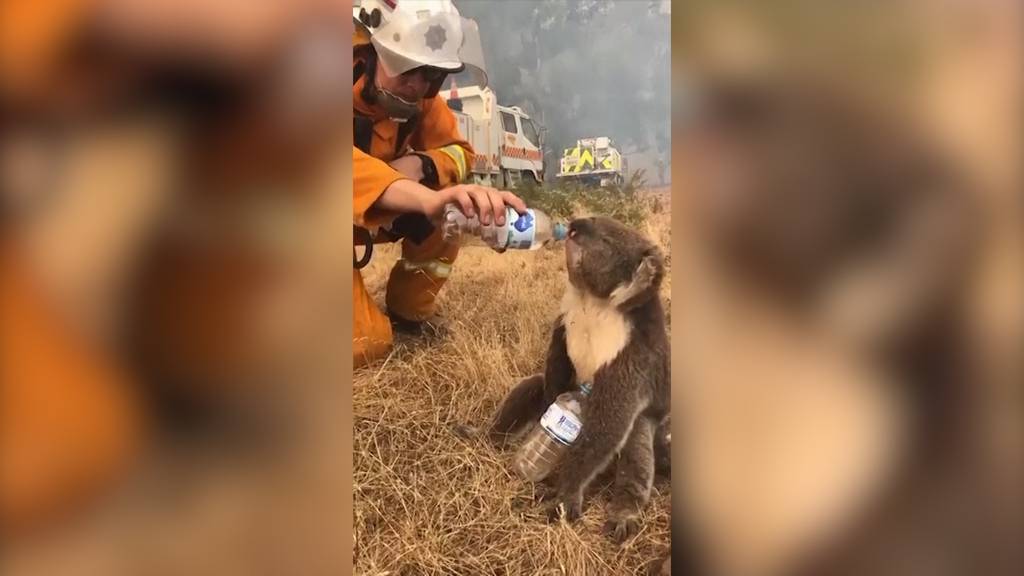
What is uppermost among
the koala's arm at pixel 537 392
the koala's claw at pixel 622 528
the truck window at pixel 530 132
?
the truck window at pixel 530 132

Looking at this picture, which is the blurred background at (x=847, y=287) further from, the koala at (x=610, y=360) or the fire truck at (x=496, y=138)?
the fire truck at (x=496, y=138)

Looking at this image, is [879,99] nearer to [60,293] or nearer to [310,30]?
[310,30]

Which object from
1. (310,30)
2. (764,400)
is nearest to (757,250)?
(764,400)

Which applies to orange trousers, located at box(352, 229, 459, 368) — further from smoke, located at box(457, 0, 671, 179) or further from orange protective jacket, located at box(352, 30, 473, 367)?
smoke, located at box(457, 0, 671, 179)

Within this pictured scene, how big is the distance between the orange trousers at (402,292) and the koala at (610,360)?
20 centimetres

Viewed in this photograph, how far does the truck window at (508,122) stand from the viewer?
1020mm

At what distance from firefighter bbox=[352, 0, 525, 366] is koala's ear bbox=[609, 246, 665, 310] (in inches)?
8.1

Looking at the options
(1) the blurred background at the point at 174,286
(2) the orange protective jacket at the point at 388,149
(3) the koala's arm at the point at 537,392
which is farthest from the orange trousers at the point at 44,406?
(3) the koala's arm at the point at 537,392

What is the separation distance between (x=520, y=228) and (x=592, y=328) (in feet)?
0.63

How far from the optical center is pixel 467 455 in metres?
1.03

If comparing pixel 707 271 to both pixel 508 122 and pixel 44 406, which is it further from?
pixel 44 406

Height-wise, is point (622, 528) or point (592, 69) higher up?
point (592, 69)

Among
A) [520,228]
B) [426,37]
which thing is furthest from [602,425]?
[426,37]

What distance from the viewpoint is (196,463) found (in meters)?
1.00
